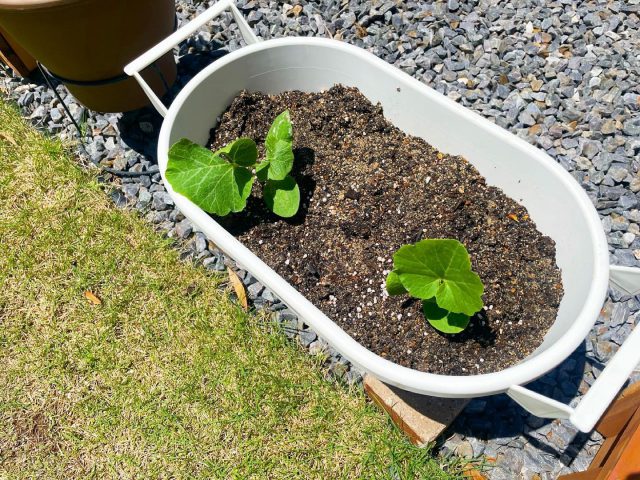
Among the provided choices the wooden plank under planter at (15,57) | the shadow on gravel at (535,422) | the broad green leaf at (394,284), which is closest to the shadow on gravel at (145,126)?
the wooden plank under planter at (15,57)

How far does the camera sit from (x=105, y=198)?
6.15ft

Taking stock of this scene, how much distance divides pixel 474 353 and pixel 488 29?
4.17 feet

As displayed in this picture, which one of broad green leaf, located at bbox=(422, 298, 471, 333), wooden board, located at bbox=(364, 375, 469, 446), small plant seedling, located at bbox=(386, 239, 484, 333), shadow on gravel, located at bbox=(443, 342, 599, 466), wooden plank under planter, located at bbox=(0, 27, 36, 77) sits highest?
wooden plank under planter, located at bbox=(0, 27, 36, 77)

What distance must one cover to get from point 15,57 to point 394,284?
1.77m

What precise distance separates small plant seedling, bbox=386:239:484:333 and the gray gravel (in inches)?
18.4

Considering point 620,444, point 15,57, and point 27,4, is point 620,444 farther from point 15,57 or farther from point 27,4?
point 15,57

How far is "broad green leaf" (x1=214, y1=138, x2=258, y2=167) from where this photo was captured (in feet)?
4.13

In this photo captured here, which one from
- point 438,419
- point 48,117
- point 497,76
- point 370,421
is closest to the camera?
point 438,419

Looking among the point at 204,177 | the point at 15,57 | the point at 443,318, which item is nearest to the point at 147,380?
the point at 204,177

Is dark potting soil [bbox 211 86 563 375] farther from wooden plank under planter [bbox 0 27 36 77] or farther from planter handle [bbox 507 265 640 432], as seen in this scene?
wooden plank under planter [bbox 0 27 36 77]

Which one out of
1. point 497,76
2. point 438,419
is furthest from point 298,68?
point 438,419

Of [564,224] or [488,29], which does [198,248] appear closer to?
[564,224]

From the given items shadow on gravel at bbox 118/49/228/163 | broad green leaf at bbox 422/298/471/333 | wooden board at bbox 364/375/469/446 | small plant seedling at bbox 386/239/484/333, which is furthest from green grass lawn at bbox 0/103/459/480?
small plant seedling at bbox 386/239/484/333

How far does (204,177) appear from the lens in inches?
49.4
